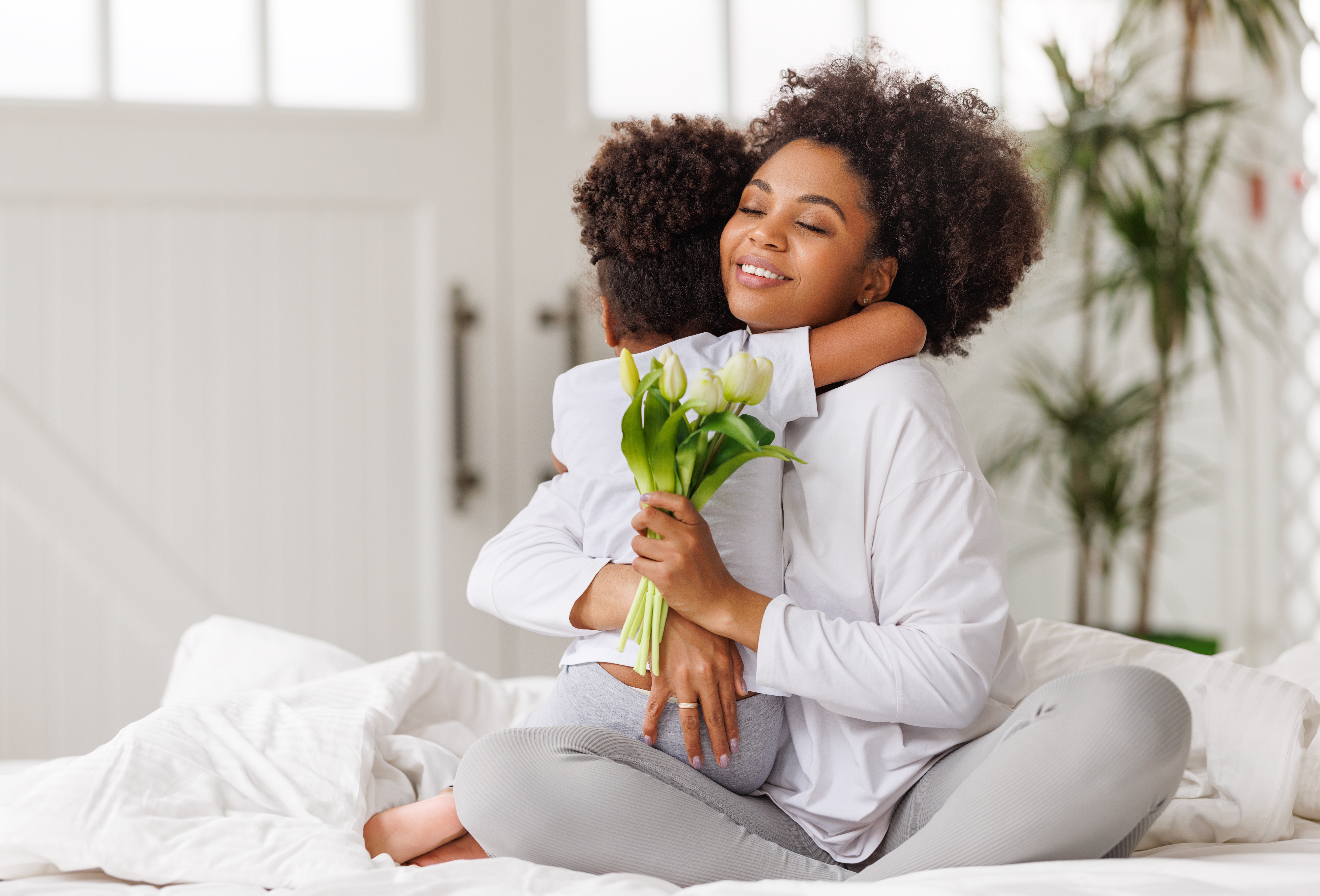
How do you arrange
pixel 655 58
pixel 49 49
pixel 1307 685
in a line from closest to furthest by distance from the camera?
1. pixel 1307 685
2. pixel 49 49
3. pixel 655 58

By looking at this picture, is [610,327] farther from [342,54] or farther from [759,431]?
[342,54]

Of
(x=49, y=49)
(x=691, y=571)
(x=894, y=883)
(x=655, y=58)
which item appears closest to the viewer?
(x=894, y=883)

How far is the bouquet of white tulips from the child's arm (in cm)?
8

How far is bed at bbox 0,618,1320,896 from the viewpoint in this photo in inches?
33.4

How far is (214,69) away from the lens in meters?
2.39

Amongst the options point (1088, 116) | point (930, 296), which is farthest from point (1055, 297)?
point (930, 296)

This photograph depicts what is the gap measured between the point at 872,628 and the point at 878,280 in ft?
1.27

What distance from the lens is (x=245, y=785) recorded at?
1084mm

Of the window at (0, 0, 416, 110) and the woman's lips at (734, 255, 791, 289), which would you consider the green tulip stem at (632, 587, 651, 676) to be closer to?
the woman's lips at (734, 255, 791, 289)

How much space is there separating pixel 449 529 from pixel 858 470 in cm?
159

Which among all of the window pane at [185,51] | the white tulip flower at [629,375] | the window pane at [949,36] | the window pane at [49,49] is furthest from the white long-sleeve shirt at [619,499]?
the window pane at [949,36]

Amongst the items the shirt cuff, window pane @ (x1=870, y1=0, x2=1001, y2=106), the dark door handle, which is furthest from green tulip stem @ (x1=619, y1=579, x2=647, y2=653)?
window pane @ (x1=870, y1=0, x2=1001, y2=106)

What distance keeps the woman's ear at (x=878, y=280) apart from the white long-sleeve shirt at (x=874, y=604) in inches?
4.3

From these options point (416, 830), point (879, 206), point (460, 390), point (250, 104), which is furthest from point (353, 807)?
point (250, 104)
